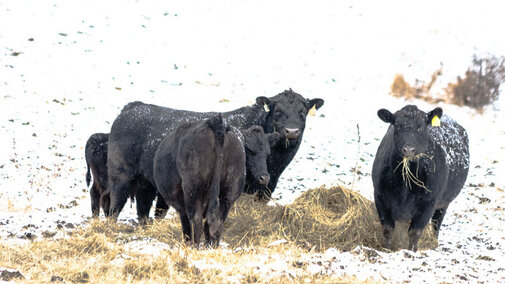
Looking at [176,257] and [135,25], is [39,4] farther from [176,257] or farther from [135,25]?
[176,257]

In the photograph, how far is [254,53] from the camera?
2109 centimetres

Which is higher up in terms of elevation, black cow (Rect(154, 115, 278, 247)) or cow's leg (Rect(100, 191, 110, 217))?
black cow (Rect(154, 115, 278, 247))

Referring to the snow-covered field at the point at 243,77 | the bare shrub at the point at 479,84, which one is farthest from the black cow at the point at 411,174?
the bare shrub at the point at 479,84

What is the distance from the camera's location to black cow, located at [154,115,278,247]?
6.77m

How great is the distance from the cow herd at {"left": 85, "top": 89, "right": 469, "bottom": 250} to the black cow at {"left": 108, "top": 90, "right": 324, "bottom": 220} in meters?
0.01

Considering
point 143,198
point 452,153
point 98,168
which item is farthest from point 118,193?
point 452,153

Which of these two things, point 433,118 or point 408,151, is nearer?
point 408,151

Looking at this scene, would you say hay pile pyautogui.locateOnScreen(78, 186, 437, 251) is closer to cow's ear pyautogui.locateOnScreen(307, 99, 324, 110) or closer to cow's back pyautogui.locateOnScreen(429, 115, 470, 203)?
cow's back pyautogui.locateOnScreen(429, 115, 470, 203)

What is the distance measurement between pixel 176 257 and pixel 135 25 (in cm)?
1619

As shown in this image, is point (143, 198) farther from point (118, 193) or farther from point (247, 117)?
point (247, 117)

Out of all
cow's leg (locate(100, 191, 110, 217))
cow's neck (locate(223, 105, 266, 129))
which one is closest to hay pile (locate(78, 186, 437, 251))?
cow's neck (locate(223, 105, 266, 129))

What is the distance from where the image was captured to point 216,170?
6742 millimetres

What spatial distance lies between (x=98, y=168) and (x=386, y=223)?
4572 millimetres

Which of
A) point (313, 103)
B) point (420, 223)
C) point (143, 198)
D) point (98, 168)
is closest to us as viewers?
point (420, 223)
